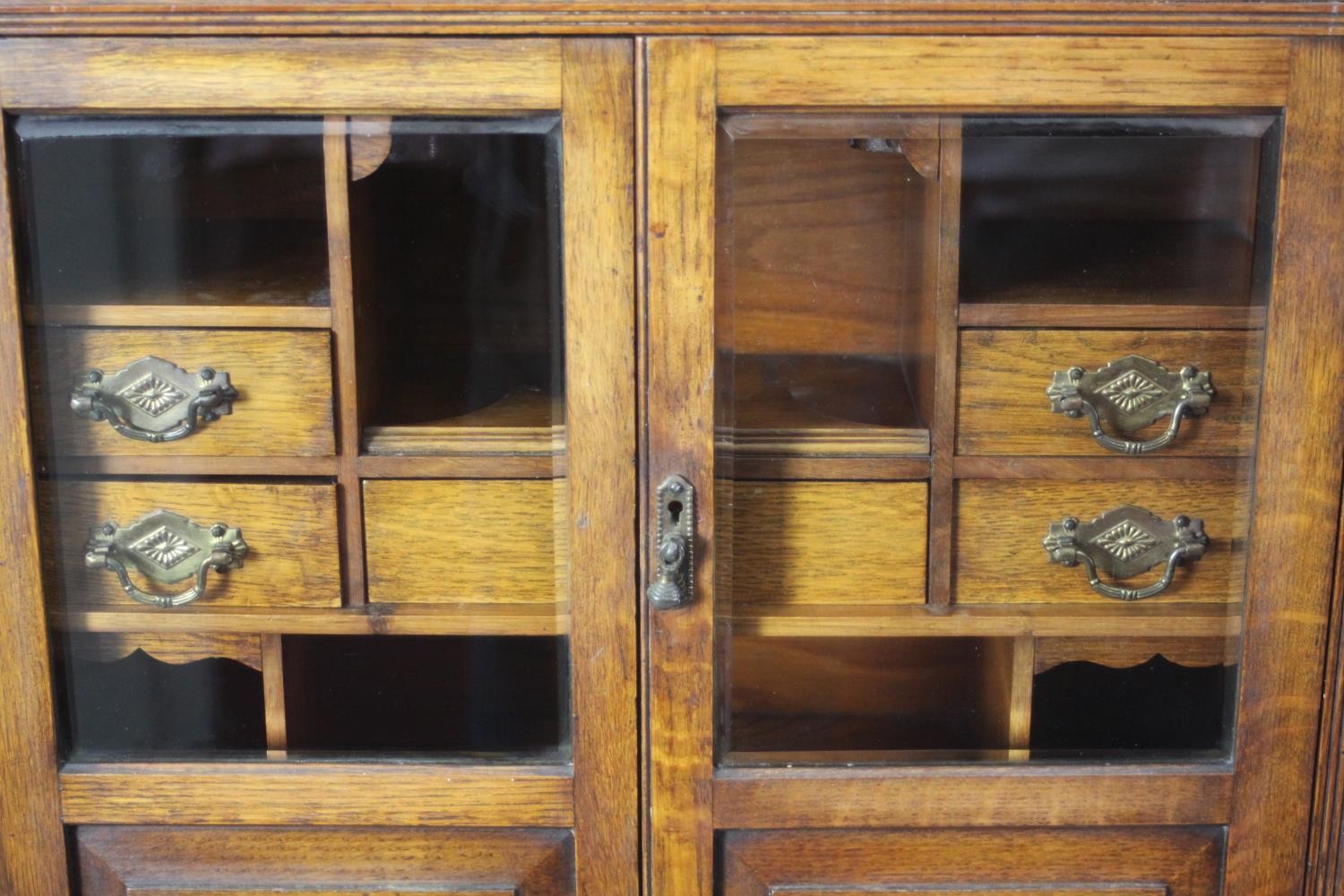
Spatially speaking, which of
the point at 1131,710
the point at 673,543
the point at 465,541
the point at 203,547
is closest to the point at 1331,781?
the point at 1131,710

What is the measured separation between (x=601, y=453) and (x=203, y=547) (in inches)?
8.7

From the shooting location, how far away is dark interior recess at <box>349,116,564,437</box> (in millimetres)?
684

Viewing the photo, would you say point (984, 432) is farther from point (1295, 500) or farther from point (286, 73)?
point (286, 73)

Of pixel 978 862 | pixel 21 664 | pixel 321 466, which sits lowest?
pixel 978 862

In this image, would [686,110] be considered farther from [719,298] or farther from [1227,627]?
[1227,627]

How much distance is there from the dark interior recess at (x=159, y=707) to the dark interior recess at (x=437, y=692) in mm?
31

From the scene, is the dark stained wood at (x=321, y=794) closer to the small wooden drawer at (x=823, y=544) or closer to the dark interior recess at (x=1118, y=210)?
the small wooden drawer at (x=823, y=544)

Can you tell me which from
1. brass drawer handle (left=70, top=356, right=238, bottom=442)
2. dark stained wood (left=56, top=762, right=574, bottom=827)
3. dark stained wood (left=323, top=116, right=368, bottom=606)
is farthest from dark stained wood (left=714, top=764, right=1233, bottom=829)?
brass drawer handle (left=70, top=356, right=238, bottom=442)

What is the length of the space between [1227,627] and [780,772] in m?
0.25

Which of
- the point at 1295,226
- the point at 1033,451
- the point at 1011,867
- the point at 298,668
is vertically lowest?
the point at 1011,867

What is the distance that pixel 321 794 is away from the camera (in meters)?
0.75

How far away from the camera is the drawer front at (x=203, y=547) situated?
28.9 inches

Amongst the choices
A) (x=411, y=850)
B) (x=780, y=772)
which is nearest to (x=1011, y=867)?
(x=780, y=772)

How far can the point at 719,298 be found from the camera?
0.70 meters
